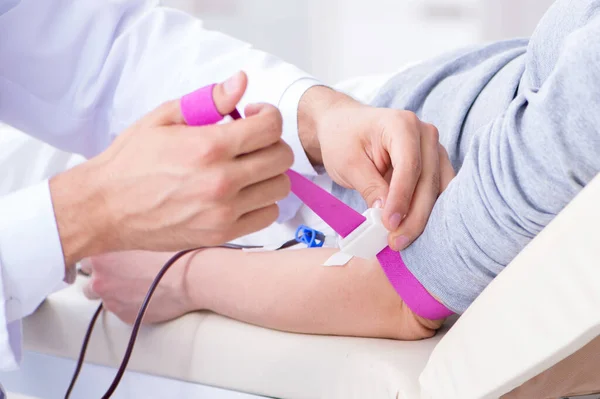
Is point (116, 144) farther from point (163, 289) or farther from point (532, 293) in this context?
point (532, 293)

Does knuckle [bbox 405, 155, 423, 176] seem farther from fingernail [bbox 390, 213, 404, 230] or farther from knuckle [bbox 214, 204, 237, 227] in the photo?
knuckle [bbox 214, 204, 237, 227]

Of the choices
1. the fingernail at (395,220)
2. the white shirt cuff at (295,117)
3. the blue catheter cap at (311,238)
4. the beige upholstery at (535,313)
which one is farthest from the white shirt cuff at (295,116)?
the beige upholstery at (535,313)

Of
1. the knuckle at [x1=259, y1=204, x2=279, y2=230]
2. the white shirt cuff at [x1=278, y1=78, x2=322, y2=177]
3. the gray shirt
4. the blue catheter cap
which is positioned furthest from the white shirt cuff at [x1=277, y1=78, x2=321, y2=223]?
the knuckle at [x1=259, y1=204, x2=279, y2=230]

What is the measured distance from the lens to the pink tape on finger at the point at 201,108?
662 millimetres

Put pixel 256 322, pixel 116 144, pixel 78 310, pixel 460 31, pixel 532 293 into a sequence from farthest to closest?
pixel 460 31
pixel 78 310
pixel 256 322
pixel 116 144
pixel 532 293

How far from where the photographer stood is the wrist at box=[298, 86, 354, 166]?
0.98 m

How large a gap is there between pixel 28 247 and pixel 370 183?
0.39 metres

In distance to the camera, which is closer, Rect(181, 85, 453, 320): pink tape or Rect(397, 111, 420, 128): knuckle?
Rect(181, 85, 453, 320): pink tape

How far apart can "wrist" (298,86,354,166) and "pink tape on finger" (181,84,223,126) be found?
32cm

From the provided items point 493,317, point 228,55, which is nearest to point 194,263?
point 228,55

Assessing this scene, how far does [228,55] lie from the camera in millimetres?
1188

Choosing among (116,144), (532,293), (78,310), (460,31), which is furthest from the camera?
(460,31)

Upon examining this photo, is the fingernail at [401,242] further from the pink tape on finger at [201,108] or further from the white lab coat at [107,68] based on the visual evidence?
the white lab coat at [107,68]

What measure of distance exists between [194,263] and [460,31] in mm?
2255
